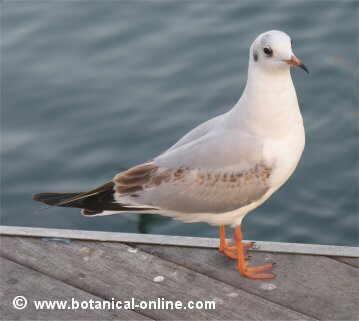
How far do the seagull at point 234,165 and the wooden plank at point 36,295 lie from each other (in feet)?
1.34

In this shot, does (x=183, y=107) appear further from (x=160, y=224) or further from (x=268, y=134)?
(x=268, y=134)

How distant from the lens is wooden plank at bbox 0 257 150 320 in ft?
13.6

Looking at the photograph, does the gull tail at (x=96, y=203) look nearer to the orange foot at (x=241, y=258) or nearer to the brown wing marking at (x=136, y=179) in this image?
the brown wing marking at (x=136, y=179)

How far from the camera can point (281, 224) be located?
23.2 ft

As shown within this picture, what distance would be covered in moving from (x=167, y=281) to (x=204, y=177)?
578 mm

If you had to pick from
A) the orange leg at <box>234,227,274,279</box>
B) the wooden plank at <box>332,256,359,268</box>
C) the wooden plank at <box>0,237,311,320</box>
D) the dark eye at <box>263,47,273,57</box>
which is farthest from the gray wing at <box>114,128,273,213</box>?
the wooden plank at <box>332,256,359,268</box>

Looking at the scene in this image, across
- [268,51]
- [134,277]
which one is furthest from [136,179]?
[268,51]

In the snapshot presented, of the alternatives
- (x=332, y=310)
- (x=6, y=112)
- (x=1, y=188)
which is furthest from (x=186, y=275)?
(x=6, y=112)

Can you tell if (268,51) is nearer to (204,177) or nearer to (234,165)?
(234,165)

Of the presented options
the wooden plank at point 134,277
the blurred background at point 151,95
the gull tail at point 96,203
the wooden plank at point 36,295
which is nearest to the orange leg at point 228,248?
the wooden plank at point 134,277

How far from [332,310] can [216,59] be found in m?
5.42

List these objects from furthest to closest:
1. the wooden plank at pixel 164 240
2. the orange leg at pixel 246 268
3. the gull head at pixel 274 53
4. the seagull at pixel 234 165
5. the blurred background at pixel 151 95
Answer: the blurred background at pixel 151 95 → the wooden plank at pixel 164 240 → the orange leg at pixel 246 268 → the seagull at pixel 234 165 → the gull head at pixel 274 53

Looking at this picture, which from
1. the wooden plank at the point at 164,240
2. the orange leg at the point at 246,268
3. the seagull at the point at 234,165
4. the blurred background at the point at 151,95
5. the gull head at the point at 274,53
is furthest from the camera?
the blurred background at the point at 151,95

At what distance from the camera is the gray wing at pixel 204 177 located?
431cm
